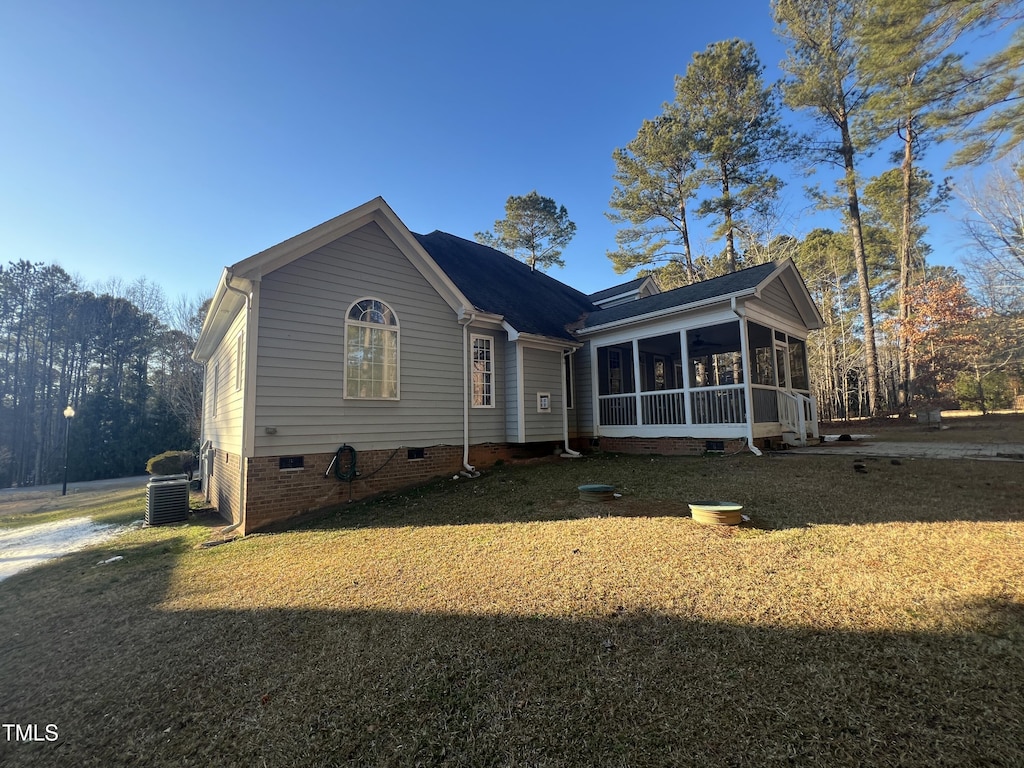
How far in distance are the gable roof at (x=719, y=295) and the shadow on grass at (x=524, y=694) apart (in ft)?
24.8

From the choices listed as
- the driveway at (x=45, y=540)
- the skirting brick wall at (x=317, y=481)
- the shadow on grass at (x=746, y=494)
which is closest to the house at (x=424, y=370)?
the skirting brick wall at (x=317, y=481)

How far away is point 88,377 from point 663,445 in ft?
114

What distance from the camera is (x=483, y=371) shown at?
32.4 ft

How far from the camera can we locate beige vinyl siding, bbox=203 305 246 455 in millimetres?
7620

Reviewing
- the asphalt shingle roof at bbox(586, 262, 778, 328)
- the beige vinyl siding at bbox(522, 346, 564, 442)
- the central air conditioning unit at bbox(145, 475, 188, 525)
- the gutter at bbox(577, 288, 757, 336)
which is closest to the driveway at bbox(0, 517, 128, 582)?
the central air conditioning unit at bbox(145, 475, 188, 525)

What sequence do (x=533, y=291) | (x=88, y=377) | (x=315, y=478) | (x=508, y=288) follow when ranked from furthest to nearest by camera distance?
(x=88, y=377) < (x=533, y=291) < (x=508, y=288) < (x=315, y=478)

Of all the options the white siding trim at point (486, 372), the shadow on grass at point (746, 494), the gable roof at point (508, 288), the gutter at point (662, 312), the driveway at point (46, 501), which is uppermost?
the gable roof at point (508, 288)

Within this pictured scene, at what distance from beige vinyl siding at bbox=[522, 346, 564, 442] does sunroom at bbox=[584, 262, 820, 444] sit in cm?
136

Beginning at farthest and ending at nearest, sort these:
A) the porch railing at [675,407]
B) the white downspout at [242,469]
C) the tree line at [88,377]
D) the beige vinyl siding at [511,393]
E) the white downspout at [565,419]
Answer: the tree line at [88,377] < the white downspout at [565,419] < the beige vinyl siding at [511,393] < the porch railing at [675,407] < the white downspout at [242,469]

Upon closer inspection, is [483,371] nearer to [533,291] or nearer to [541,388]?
[541,388]

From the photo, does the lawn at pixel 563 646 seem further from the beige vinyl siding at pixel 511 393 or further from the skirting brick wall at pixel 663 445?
the beige vinyl siding at pixel 511 393

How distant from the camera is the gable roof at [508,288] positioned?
11.1 meters

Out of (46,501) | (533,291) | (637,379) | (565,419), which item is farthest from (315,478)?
(46,501)

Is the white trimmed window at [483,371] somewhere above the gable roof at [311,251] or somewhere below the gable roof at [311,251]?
below
